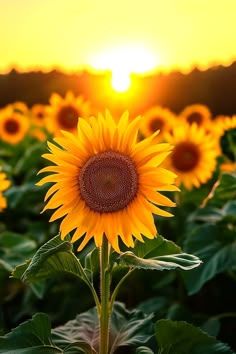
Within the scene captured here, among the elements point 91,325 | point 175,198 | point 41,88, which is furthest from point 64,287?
point 41,88

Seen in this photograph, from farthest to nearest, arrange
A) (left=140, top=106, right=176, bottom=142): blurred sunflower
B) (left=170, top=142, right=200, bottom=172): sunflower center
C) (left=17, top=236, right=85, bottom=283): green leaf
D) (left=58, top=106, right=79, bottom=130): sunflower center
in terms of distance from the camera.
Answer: (left=140, top=106, right=176, bottom=142): blurred sunflower, (left=58, top=106, right=79, bottom=130): sunflower center, (left=170, top=142, right=200, bottom=172): sunflower center, (left=17, top=236, right=85, bottom=283): green leaf

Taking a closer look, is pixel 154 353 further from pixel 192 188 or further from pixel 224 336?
pixel 192 188

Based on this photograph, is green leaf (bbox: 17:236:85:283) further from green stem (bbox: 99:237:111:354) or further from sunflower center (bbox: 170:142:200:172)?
sunflower center (bbox: 170:142:200:172)

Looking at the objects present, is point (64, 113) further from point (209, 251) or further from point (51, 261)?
point (51, 261)

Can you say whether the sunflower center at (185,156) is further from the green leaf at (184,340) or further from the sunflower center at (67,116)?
the green leaf at (184,340)

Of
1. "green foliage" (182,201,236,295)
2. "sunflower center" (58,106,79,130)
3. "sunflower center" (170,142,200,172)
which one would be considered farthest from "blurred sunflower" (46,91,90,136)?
"green foliage" (182,201,236,295)

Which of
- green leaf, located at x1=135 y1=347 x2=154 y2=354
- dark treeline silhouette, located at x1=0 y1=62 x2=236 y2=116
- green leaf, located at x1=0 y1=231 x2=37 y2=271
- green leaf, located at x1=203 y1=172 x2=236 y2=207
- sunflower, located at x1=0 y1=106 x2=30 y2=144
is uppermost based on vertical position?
dark treeline silhouette, located at x1=0 y1=62 x2=236 y2=116
